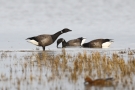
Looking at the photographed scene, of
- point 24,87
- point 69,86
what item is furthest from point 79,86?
point 24,87

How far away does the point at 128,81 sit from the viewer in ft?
29.3

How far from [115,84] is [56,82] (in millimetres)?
1670

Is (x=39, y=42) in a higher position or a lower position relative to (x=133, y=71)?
higher

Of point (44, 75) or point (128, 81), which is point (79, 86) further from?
point (44, 75)

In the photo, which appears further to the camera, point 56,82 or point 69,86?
point 56,82

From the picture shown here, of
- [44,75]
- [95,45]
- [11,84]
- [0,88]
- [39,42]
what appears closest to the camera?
[0,88]

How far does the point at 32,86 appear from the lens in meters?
8.27

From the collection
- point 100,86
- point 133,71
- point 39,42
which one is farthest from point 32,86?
point 39,42

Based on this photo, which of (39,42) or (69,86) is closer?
(69,86)

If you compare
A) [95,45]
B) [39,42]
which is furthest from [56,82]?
[95,45]

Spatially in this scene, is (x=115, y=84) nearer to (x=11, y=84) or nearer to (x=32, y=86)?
(x=32, y=86)

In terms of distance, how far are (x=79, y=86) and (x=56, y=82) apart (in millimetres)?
859

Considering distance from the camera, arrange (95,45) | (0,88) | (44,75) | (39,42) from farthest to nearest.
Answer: (95,45) → (39,42) → (44,75) → (0,88)

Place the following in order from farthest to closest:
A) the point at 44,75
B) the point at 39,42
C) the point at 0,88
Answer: the point at 39,42
the point at 44,75
the point at 0,88
